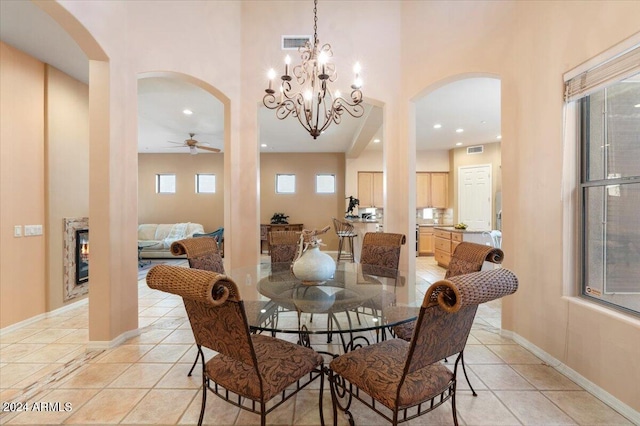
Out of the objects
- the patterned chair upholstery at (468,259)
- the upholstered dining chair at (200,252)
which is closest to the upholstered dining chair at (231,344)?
the patterned chair upholstery at (468,259)

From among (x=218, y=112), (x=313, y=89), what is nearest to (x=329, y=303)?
(x=313, y=89)

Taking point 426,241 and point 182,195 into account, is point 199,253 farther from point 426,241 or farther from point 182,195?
point 182,195

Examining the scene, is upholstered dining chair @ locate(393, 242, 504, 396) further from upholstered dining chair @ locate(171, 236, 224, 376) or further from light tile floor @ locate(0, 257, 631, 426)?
upholstered dining chair @ locate(171, 236, 224, 376)

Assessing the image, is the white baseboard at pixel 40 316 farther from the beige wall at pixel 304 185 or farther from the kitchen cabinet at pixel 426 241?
the kitchen cabinet at pixel 426 241

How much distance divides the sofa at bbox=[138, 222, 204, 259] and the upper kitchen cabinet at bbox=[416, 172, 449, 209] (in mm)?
6451

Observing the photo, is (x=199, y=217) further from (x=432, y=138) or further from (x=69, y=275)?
(x=432, y=138)

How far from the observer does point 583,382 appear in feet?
6.45

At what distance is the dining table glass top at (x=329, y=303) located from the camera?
5.14 feet

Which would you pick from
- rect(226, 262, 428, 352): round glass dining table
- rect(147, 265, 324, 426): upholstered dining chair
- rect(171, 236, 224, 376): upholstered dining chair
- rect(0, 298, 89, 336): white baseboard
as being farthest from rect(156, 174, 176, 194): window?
rect(147, 265, 324, 426): upholstered dining chair

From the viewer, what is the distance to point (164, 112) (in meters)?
4.98

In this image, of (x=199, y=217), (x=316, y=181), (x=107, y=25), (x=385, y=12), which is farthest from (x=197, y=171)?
(x=385, y=12)

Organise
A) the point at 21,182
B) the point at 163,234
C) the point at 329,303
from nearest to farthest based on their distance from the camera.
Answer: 1. the point at 329,303
2. the point at 21,182
3. the point at 163,234

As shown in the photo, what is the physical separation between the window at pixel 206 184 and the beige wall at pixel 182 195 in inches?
4.5

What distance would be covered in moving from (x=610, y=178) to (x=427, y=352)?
196cm
